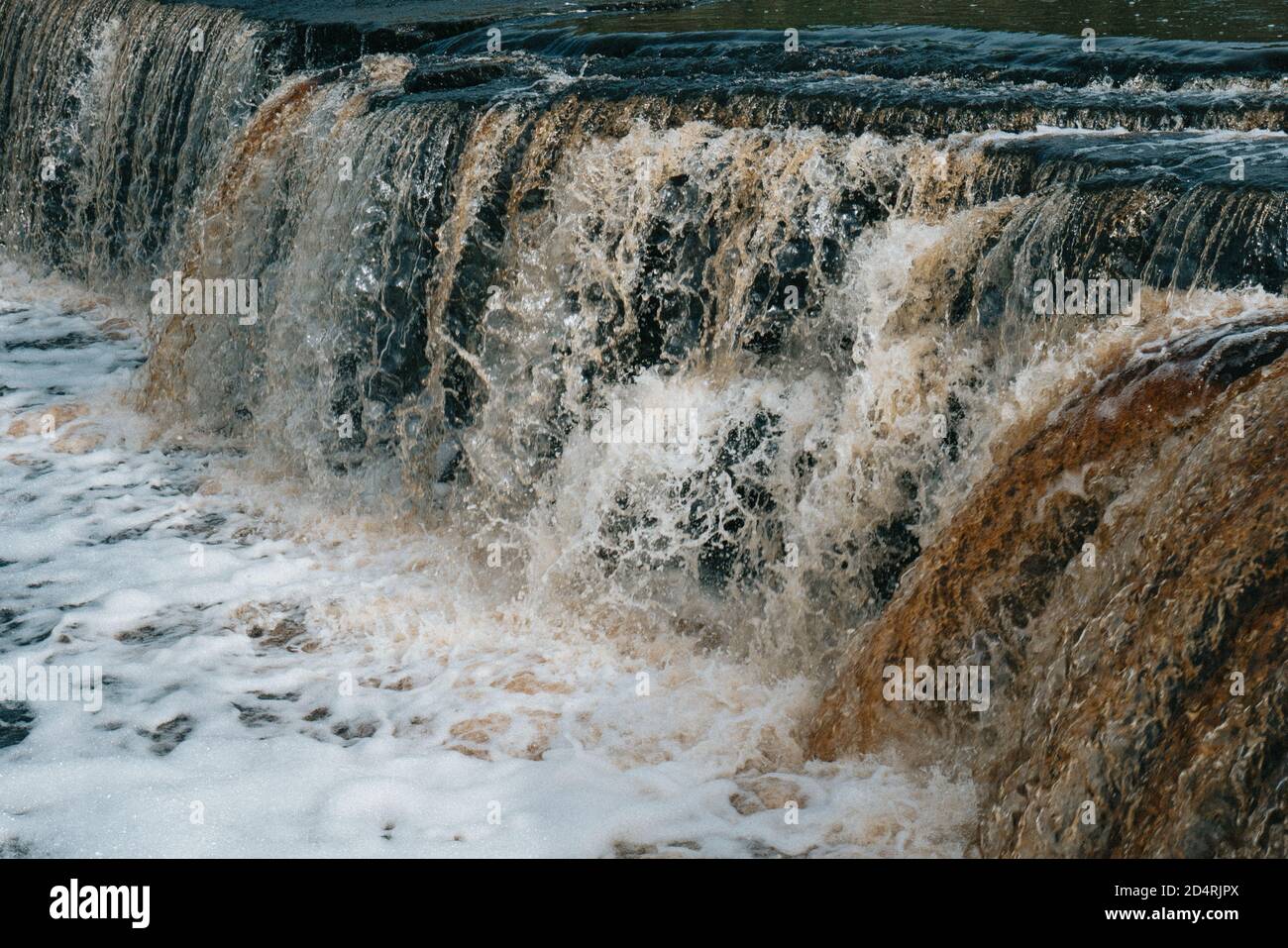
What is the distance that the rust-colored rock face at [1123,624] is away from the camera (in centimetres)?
358

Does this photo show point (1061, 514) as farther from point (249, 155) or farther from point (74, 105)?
point (74, 105)

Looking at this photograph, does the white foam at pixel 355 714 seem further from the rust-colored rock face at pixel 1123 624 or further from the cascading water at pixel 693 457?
the rust-colored rock face at pixel 1123 624

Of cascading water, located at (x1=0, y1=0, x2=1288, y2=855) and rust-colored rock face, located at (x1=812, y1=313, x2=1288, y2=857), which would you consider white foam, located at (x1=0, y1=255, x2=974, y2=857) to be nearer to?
cascading water, located at (x1=0, y1=0, x2=1288, y2=855)

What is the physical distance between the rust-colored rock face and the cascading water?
0.02 meters

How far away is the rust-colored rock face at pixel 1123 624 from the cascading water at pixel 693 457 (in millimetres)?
16

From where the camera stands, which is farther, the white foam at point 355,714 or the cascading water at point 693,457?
the white foam at point 355,714

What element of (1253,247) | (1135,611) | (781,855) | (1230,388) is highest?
(1253,247)

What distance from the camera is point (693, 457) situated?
22.6 feet

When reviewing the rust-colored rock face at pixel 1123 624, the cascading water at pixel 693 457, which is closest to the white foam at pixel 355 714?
the cascading water at pixel 693 457

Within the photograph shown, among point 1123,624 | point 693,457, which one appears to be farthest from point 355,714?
point 1123,624

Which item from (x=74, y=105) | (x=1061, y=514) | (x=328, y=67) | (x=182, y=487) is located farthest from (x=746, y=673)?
(x=74, y=105)

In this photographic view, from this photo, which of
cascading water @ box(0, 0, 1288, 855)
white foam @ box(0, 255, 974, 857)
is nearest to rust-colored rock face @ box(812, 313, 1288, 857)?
cascading water @ box(0, 0, 1288, 855)

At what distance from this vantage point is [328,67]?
10500 mm

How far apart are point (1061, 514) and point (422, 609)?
133 inches
